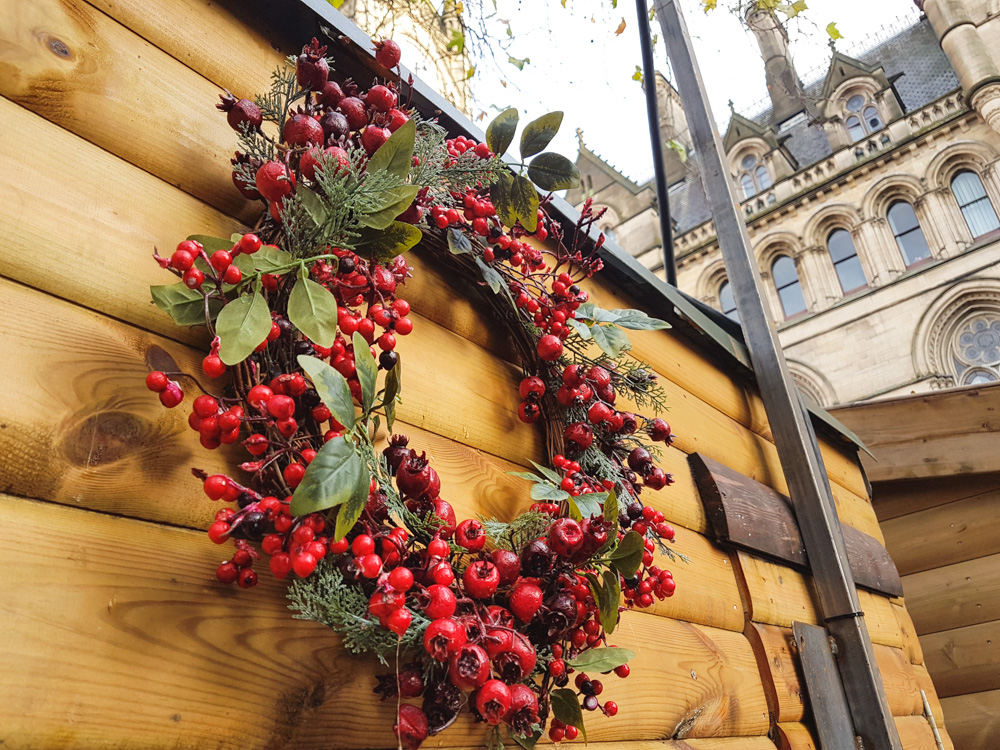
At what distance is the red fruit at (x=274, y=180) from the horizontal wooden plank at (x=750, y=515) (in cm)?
136

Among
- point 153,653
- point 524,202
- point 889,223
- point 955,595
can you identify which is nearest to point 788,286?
point 889,223

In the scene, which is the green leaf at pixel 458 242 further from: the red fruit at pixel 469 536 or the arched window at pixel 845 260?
the arched window at pixel 845 260

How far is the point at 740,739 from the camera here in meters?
1.46

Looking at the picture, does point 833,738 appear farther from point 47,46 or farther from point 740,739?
point 47,46

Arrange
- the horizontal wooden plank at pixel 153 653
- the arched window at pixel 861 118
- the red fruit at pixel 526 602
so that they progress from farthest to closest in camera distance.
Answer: the arched window at pixel 861 118 → the red fruit at pixel 526 602 → the horizontal wooden plank at pixel 153 653

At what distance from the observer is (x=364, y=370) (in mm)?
696

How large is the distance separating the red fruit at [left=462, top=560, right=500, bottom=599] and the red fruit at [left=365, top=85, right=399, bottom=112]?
0.68 metres

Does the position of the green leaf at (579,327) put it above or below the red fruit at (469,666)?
above

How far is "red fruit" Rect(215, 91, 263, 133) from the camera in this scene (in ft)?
2.78

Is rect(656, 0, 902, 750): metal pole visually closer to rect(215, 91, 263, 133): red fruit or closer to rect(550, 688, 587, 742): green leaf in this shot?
rect(550, 688, 587, 742): green leaf

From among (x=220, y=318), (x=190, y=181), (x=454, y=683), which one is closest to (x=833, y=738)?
(x=454, y=683)

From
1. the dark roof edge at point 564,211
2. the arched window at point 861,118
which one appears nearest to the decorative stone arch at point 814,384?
the arched window at point 861,118

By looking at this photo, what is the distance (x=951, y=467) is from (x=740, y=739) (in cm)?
242

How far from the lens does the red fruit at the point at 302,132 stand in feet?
2.81
